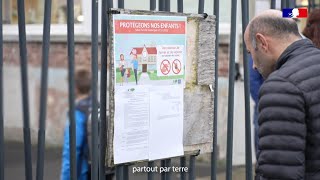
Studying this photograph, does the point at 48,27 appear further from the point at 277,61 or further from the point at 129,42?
the point at 277,61

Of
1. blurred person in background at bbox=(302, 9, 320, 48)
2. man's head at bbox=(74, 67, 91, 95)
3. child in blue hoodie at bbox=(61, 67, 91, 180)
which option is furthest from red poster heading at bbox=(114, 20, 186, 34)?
man's head at bbox=(74, 67, 91, 95)

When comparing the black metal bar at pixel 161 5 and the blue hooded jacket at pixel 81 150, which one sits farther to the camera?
the blue hooded jacket at pixel 81 150

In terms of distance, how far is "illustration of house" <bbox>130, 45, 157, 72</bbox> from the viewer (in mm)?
3066

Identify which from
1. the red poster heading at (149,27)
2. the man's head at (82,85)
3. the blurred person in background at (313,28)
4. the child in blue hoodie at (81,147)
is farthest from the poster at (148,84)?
the man's head at (82,85)

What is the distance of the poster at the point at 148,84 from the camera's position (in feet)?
9.87

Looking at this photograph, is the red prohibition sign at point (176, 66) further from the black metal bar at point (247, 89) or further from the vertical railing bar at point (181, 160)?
the black metal bar at point (247, 89)

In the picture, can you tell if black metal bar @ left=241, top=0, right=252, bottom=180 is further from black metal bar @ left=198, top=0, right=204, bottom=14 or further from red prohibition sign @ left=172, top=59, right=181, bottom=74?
red prohibition sign @ left=172, top=59, right=181, bottom=74

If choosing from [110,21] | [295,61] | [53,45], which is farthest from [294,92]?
[53,45]

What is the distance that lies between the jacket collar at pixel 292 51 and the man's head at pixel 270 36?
0.9 inches

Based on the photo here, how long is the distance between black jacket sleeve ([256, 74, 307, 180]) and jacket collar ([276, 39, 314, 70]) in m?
0.18

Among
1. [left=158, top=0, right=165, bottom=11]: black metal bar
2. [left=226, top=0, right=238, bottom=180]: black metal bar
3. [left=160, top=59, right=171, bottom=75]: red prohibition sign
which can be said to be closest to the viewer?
[left=160, top=59, right=171, bottom=75]: red prohibition sign

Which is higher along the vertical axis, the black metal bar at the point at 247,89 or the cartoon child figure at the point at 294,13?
the cartoon child figure at the point at 294,13

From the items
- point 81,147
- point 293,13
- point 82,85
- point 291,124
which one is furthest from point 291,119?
point 82,85

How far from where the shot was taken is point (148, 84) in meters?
3.11
